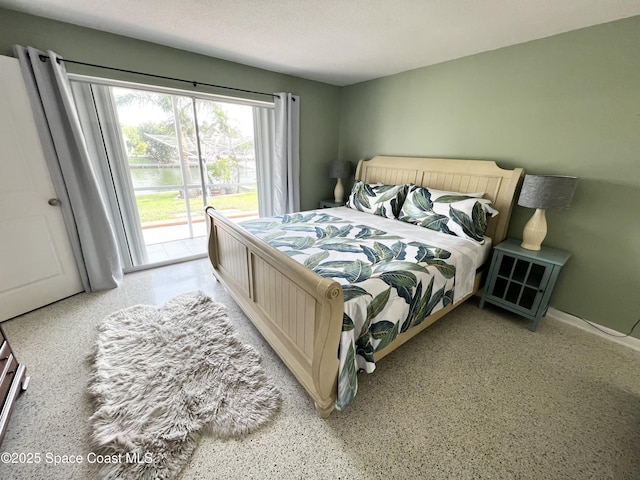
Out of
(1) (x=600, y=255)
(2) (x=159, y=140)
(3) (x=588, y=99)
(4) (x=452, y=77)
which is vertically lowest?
(1) (x=600, y=255)

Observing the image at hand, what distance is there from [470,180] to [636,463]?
206cm

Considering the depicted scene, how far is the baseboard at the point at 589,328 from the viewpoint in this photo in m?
1.90

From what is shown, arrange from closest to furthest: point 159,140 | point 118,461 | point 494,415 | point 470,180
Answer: point 118,461
point 494,415
point 470,180
point 159,140

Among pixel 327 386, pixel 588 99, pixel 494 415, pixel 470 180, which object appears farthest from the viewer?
pixel 470 180

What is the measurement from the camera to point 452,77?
252cm

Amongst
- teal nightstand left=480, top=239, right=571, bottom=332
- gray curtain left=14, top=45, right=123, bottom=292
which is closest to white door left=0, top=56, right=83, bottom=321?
gray curtain left=14, top=45, right=123, bottom=292

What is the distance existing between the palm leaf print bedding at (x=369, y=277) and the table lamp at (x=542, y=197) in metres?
0.81

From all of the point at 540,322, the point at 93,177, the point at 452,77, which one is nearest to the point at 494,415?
the point at 540,322

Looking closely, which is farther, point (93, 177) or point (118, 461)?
point (93, 177)

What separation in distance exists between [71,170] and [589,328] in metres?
4.43

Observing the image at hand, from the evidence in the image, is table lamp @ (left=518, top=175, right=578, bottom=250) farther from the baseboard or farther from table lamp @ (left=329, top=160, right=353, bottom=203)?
table lamp @ (left=329, top=160, right=353, bottom=203)

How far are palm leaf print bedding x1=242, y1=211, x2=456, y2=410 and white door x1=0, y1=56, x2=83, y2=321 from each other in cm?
164

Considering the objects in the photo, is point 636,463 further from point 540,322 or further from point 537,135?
point 537,135

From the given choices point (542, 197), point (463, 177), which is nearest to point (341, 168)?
A: point (463, 177)
